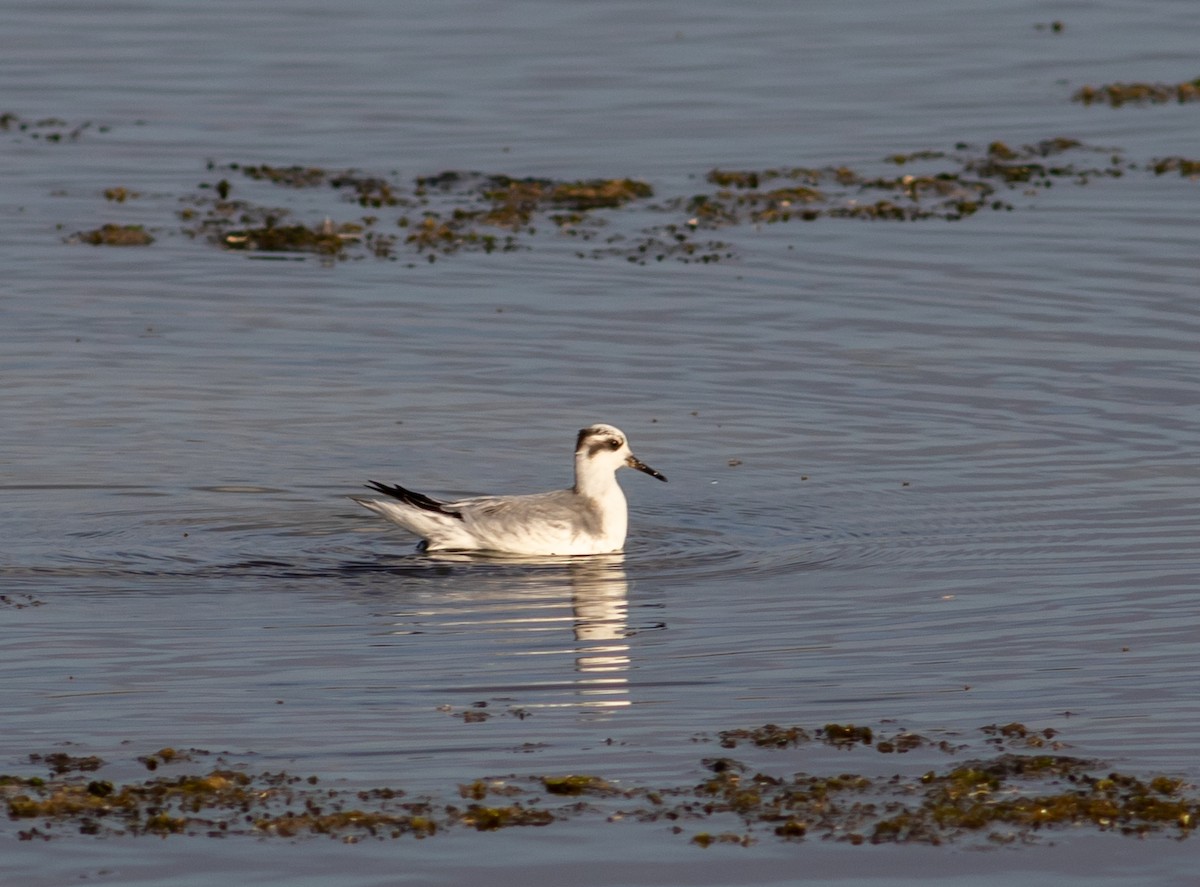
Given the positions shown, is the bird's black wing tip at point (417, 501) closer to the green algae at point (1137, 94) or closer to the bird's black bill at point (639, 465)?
the bird's black bill at point (639, 465)

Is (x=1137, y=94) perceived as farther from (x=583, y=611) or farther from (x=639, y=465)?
(x=583, y=611)

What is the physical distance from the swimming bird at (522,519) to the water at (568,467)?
245 millimetres

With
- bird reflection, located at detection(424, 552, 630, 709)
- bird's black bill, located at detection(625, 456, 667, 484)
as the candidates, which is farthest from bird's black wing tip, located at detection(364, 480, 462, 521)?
bird's black bill, located at detection(625, 456, 667, 484)

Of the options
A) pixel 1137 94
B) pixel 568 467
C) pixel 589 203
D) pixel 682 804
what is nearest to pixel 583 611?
pixel 568 467

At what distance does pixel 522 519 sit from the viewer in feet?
50.7

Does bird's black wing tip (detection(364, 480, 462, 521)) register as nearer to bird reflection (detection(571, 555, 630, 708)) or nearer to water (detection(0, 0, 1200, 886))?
water (detection(0, 0, 1200, 886))

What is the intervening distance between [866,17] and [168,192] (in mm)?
19244

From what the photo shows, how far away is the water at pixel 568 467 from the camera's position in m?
10.6

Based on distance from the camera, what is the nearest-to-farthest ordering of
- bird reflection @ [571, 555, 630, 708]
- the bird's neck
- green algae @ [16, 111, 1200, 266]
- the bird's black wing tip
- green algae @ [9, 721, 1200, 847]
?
1. green algae @ [9, 721, 1200, 847]
2. bird reflection @ [571, 555, 630, 708]
3. the bird's black wing tip
4. the bird's neck
5. green algae @ [16, 111, 1200, 266]

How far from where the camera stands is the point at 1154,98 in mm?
33469

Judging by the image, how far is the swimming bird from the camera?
15.3m

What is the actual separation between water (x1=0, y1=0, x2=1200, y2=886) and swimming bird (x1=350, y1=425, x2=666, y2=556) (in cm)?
24

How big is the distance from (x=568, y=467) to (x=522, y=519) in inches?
82.6

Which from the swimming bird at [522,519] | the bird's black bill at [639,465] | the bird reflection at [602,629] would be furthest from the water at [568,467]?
the bird's black bill at [639,465]
